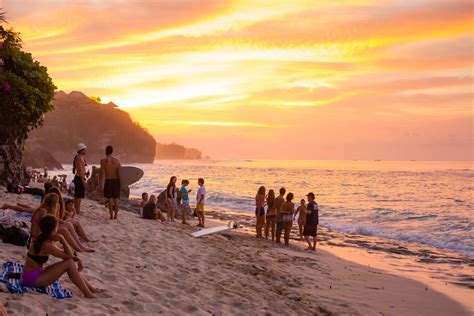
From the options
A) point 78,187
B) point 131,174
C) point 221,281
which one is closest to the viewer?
point 221,281

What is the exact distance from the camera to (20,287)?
6.18 meters

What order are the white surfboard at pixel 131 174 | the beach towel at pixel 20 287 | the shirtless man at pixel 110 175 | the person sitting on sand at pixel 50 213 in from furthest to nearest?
the white surfboard at pixel 131 174 < the shirtless man at pixel 110 175 < the person sitting on sand at pixel 50 213 < the beach towel at pixel 20 287

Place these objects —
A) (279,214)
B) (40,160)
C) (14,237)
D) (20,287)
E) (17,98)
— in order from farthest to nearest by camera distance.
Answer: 1. (40,160)
2. (279,214)
3. (17,98)
4. (14,237)
5. (20,287)

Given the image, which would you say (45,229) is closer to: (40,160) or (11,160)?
(11,160)

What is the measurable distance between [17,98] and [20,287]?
11.2 m

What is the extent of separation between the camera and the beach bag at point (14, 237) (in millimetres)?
8344

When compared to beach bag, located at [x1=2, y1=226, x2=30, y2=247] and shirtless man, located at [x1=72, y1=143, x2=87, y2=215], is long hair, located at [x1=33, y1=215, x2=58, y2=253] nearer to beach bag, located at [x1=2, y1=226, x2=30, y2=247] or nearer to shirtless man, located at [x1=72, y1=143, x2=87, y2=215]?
beach bag, located at [x1=2, y1=226, x2=30, y2=247]

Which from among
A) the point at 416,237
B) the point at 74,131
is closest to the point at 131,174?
the point at 416,237

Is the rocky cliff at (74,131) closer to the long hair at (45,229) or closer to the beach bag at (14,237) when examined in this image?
the beach bag at (14,237)

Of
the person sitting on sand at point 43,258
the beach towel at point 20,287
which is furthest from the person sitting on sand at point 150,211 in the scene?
the person sitting on sand at point 43,258

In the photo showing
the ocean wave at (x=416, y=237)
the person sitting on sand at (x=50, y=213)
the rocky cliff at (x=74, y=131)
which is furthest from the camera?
the rocky cliff at (x=74, y=131)

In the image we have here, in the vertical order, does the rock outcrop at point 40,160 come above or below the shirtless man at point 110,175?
below

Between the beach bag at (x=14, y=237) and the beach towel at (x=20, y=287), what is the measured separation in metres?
1.85

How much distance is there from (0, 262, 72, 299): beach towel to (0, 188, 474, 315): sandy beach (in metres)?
0.12
